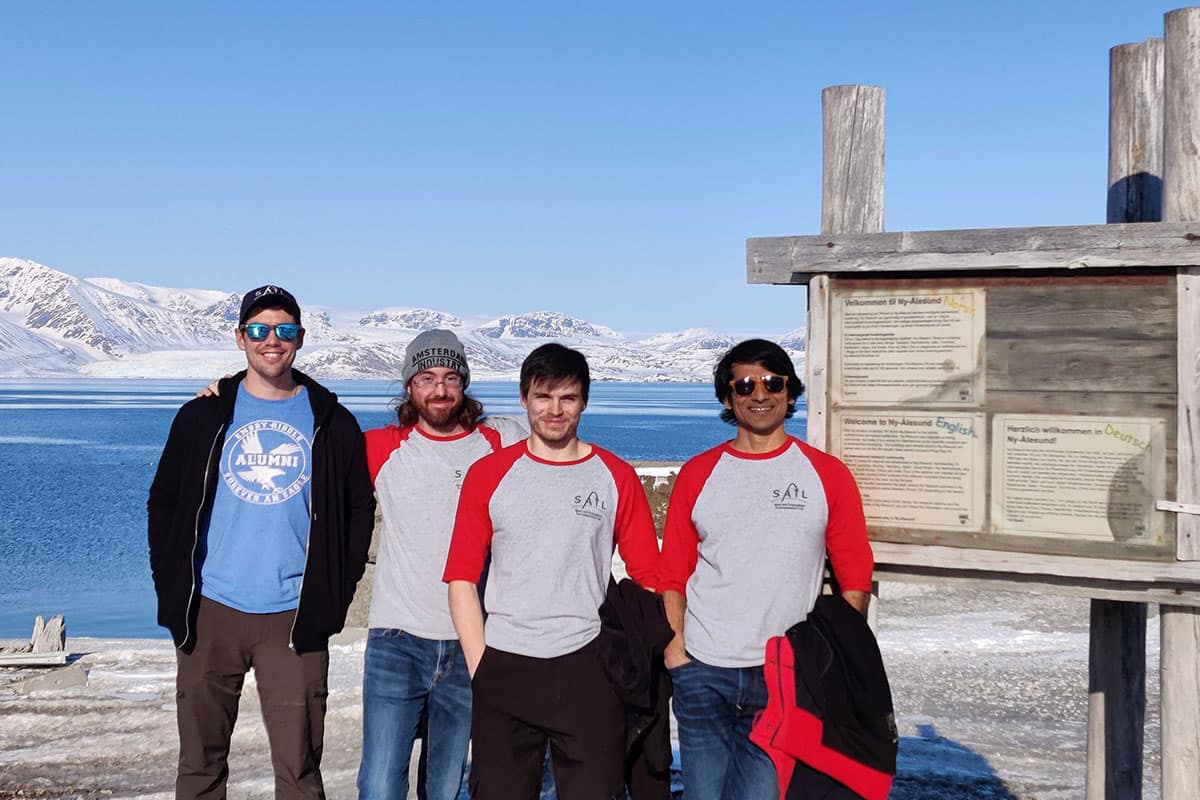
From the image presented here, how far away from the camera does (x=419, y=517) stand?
155 inches

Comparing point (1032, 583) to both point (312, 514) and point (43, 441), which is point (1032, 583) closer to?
point (312, 514)

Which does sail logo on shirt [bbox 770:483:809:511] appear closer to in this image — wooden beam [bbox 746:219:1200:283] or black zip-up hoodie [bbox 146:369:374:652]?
wooden beam [bbox 746:219:1200:283]

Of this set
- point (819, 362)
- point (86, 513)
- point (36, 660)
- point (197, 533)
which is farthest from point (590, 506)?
point (86, 513)

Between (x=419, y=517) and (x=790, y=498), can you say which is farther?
(x=419, y=517)

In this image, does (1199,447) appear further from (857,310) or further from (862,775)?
(862,775)

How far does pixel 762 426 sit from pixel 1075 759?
14.7 ft

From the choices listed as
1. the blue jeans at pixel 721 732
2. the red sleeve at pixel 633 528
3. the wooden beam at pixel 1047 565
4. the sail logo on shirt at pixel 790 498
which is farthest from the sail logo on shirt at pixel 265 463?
the wooden beam at pixel 1047 565

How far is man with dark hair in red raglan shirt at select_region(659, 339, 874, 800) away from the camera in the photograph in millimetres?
3594

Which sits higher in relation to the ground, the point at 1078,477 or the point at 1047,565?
the point at 1078,477

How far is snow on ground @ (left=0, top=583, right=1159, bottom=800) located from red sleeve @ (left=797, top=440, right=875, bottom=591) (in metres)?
2.83

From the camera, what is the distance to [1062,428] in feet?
13.2

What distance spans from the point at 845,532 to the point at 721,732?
799mm

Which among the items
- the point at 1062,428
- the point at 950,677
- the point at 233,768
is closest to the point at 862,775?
the point at 1062,428

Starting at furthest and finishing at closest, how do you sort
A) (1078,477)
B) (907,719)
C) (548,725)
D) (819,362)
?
(907,719) < (819,362) < (1078,477) < (548,725)
